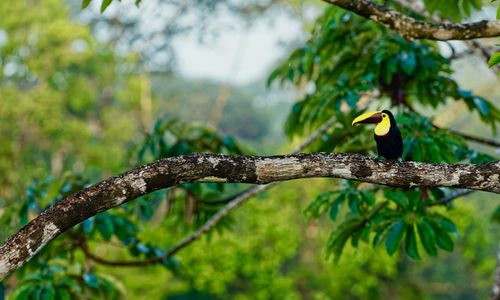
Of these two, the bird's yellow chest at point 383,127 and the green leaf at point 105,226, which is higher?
the bird's yellow chest at point 383,127

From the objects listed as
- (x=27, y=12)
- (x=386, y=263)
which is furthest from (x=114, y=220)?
(x=27, y=12)

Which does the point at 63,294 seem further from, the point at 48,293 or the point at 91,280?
the point at 91,280

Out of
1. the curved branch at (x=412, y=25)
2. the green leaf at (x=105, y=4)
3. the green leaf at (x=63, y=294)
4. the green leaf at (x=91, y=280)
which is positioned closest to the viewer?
the green leaf at (x=105, y=4)

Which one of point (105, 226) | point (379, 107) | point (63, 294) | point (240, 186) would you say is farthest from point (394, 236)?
point (240, 186)

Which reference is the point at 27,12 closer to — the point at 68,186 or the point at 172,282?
the point at 172,282

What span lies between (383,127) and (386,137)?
8cm

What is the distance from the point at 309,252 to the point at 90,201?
1390 centimetres

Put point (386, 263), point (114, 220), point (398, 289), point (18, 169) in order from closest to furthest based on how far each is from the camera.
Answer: point (114, 220) → point (386, 263) → point (18, 169) → point (398, 289)

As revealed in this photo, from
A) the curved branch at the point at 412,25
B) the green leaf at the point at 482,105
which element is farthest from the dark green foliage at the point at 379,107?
the curved branch at the point at 412,25

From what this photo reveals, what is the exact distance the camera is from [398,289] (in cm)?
1544

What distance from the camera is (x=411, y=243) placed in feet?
11.2

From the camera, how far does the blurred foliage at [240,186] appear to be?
3.83 metres

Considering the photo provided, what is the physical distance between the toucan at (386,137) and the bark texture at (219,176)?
0.61m

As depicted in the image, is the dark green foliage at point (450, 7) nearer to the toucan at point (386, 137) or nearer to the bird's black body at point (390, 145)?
the toucan at point (386, 137)
